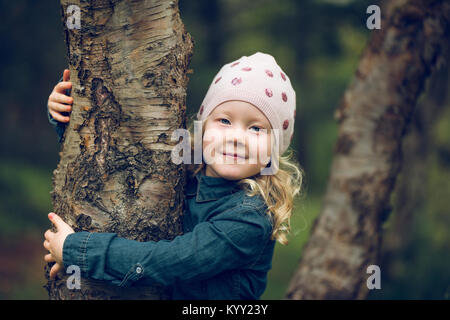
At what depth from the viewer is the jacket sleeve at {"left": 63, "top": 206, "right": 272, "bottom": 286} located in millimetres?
1898

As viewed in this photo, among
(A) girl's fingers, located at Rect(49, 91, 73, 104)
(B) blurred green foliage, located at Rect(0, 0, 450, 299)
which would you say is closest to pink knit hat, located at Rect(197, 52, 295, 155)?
(A) girl's fingers, located at Rect(49, 91, 73, 104)

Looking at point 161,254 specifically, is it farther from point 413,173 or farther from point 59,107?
point 413,173

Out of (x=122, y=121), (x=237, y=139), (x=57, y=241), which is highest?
(x=122, y=121)

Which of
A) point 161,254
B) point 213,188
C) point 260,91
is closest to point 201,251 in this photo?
point 161,254

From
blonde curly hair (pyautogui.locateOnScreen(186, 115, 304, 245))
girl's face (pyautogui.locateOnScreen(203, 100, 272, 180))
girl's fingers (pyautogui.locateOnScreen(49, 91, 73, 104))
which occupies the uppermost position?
girl's fingers (pyautogui.locateOnScreen(49, 91, 73, 104))

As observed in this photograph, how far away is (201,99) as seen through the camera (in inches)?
341

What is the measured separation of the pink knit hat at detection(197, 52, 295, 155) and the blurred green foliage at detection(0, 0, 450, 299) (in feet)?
4.17

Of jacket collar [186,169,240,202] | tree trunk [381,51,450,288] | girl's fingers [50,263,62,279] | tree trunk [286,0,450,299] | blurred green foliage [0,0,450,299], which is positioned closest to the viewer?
girl's fingers [50,263,62,279]

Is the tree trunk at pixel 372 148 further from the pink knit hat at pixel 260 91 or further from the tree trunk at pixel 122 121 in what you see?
the tree trunk at pixel 122 121

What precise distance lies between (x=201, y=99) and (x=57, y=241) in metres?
6.89

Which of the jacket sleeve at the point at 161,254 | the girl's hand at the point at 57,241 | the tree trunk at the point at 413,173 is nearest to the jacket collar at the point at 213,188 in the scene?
the jacket sleeve at the point at 161,254

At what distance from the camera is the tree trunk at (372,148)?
10.3ft

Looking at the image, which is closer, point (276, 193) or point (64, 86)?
point (64, 86)

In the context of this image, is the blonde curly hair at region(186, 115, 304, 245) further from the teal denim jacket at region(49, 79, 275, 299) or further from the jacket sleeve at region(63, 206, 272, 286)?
the jacket sleeve at region(63, 206, 272, 286)
